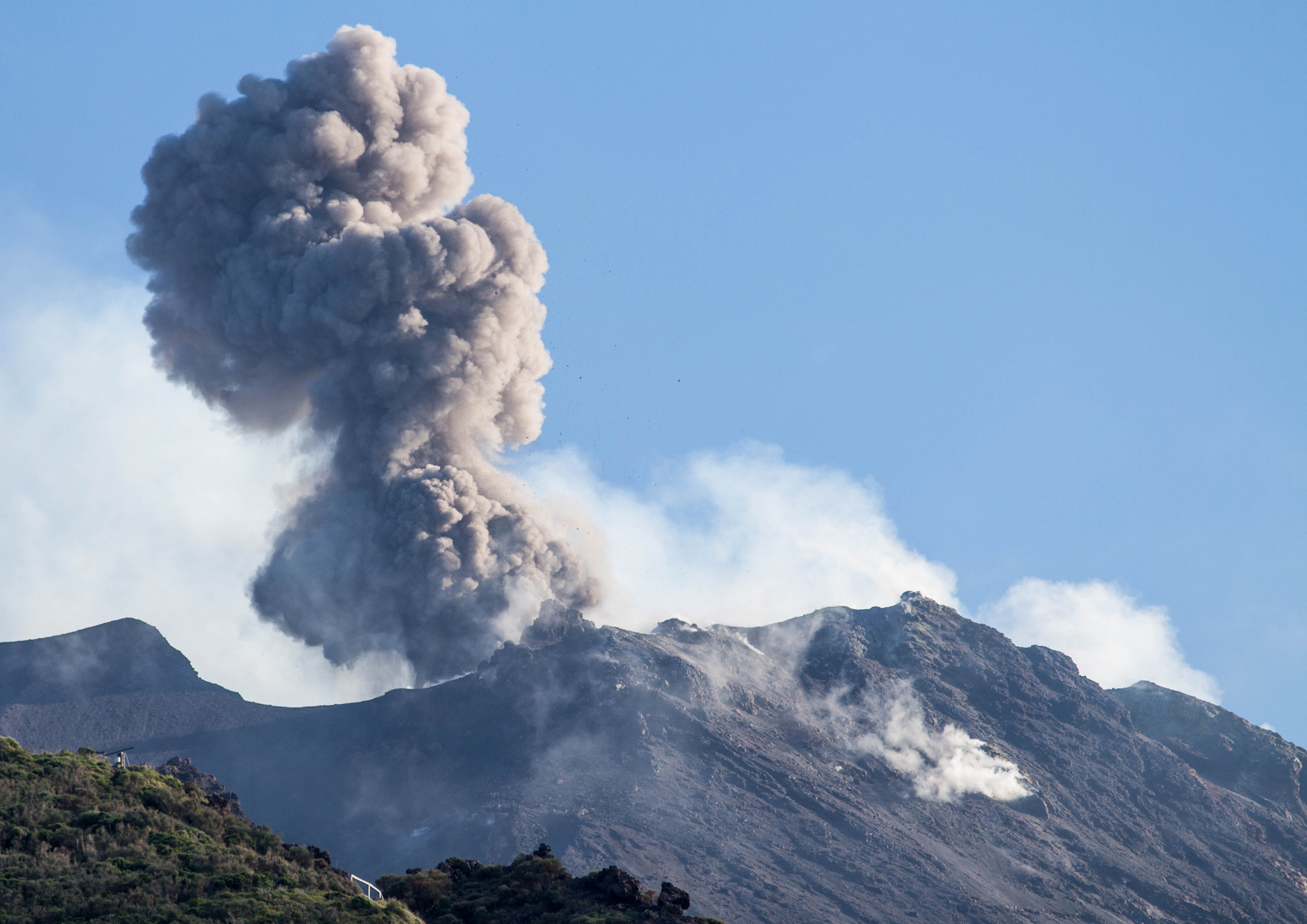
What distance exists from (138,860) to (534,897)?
10212 millimetres

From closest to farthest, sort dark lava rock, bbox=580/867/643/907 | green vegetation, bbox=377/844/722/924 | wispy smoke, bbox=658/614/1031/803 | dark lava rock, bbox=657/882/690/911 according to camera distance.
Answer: green vegetation, bbox=377/844/722/924 → dark lava rock, bbox=657/882/690/911 → dark lava rock, bbox=580/867/643/907 → wispy smoke, bbox=658/614/1031/803

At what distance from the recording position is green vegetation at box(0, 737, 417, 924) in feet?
72.3

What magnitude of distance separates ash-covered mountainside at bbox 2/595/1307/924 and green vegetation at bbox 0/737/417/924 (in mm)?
28781

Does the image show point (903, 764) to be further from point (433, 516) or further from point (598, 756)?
point (433, 516)

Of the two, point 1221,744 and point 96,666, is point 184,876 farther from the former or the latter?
point 1221,744

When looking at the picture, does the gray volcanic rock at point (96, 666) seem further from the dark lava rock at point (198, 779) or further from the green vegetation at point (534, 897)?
the green vegetation at point (534, 897)

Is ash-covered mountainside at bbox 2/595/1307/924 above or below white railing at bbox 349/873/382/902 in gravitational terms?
above

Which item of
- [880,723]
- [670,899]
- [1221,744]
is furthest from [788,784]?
[1221,744]

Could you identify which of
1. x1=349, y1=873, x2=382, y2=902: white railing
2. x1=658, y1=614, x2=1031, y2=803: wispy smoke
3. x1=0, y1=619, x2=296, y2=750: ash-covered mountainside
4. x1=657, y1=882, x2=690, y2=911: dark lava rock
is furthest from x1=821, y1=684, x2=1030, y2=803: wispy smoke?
x1=349, y1=873, x2=382, y2=902: white railing

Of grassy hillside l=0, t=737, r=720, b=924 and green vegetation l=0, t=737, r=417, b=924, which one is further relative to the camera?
grassy hillside l=0, t=737, r=720, b=924

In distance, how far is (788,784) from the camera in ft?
213

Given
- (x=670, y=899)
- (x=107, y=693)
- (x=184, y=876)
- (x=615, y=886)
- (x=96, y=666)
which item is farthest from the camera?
(x=96, y=666)

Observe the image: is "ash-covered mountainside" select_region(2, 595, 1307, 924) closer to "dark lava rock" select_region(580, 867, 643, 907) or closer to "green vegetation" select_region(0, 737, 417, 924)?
"dark lava rock" select_region(580, 867, 643, 907)

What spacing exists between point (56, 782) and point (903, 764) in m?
53.1
